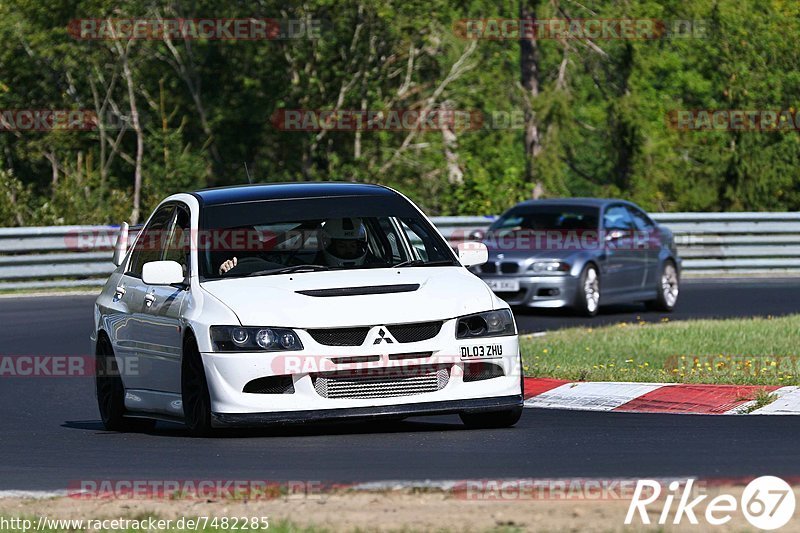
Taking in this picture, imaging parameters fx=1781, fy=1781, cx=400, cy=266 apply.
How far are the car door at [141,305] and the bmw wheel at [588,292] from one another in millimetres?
11062

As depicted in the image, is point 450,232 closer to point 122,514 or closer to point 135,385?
point 135,385

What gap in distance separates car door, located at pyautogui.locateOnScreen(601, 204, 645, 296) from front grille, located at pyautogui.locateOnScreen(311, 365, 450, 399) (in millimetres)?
13249

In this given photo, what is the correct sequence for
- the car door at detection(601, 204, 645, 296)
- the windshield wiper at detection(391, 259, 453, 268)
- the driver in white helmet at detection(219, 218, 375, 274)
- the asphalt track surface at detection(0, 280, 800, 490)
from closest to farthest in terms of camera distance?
the asphalt track surface at detection(0, 280, 800, 490), the windshield wiper at detection(391, 259, 453, 268), the driver in white helmet at detection(219, 218, 375, 274), the car door at detection(601, 204, 645, 296)

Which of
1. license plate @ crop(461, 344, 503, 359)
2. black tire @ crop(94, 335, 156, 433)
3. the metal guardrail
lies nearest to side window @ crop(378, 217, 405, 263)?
license plate @ crop(461, 344, 503, 359)

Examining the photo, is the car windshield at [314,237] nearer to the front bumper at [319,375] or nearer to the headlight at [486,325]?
the headlight at [486,325]

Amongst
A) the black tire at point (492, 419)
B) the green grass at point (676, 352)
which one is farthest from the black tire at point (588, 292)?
the black tire at point (492, 419)

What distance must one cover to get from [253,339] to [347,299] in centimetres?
57

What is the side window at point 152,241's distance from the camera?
1176 cm

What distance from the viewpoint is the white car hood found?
32.3 feet

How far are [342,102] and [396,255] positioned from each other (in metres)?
29.0

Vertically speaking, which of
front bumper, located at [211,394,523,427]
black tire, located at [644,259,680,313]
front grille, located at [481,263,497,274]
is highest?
front bumper, located at [211,394,523,427]

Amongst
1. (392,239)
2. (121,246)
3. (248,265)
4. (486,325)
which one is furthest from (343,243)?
(121,246)

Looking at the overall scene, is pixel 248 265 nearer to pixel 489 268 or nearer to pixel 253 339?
pixel 253 339

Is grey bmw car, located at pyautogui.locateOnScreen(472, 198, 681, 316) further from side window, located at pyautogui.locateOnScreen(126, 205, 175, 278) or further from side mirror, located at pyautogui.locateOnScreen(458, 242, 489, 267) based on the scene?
side mirror, located at pyautogui.locateOnScreen(458, 242, 489, 267)
